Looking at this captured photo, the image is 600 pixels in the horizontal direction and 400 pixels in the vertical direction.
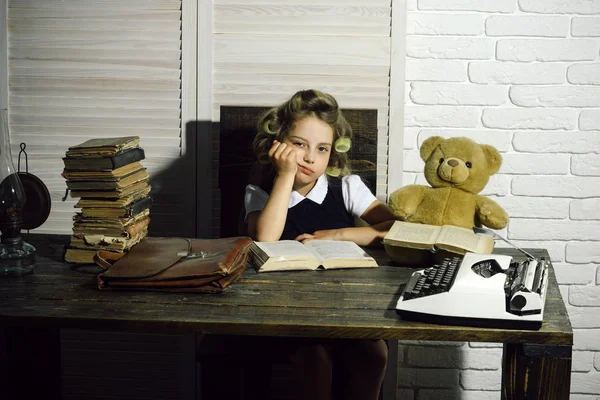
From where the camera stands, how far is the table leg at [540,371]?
161 centimetres

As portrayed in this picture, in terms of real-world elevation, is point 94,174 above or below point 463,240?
above

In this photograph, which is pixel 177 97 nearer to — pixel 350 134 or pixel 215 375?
pixel 350 134

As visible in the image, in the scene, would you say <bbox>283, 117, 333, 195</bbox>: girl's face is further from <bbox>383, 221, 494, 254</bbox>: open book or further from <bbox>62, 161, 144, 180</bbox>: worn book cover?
<bbox>62, 161, 144, 180</bbox>: worn book cover

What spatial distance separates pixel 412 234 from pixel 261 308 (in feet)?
1.80

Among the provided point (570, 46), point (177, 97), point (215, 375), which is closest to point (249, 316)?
point (215, 375)

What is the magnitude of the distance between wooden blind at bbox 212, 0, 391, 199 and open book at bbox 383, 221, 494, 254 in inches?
18.9

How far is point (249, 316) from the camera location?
1.69 meters

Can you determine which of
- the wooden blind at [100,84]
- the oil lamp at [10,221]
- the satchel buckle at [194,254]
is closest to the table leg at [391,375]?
the wooden blind at [100,84]

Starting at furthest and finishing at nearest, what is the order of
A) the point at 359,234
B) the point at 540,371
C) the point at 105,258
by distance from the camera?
the point at 359,234 → the point at 105,258 → the point at 540,371

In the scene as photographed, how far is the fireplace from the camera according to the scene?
8.48 ft

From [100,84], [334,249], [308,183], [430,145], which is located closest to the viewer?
[334,249]

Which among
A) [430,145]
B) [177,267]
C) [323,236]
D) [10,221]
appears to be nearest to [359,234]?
[323,236]

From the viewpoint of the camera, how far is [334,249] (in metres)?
2.17

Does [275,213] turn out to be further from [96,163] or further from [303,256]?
[96,163]
